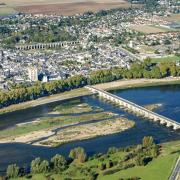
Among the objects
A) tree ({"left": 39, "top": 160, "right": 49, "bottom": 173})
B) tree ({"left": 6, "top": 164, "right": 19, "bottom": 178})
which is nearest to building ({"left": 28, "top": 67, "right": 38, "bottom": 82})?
tree ({"left": 39, "top": 160, "right": 49, "bottom": 173})

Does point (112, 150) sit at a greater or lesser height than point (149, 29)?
lesser

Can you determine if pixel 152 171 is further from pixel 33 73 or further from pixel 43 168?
pixel 33 73

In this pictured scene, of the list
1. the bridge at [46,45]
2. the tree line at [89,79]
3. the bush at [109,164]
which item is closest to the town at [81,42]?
the bridge at [46,45]

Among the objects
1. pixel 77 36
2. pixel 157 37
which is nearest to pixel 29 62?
pixel 77 36

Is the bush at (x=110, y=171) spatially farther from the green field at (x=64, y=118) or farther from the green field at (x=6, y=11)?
the green field at (x=6, y=11)

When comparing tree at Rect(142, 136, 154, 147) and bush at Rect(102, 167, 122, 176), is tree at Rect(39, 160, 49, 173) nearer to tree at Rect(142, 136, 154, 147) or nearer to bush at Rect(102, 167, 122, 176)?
bush at Rect(102, 167, 122, 176)

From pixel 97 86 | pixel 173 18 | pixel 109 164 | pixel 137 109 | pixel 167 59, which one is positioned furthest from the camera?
pixel 173 18

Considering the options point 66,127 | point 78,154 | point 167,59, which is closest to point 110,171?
point 78,154

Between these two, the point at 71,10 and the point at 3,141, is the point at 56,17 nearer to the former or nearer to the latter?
the point at 71,10
